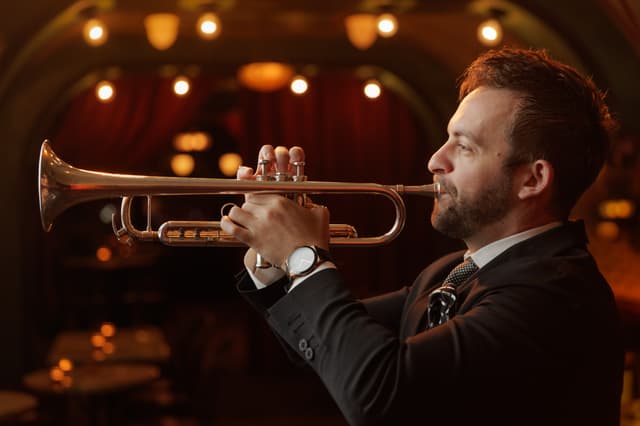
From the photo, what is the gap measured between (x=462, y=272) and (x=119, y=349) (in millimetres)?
4786

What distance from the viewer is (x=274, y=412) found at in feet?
23.6

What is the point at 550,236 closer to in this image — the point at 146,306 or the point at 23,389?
the point at 23,389

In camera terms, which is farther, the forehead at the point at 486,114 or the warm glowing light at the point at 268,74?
the warm glowing light at the point at 268,74

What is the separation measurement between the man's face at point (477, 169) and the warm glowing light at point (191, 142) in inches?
415

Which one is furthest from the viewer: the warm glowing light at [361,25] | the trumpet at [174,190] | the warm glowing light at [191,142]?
the warm glowing light at [191,142]

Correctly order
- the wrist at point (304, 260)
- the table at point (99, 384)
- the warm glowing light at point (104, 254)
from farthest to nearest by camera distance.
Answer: the warm glowing light at point (104, 254), the table at point (99, 384), the wrist at point (304, 260)

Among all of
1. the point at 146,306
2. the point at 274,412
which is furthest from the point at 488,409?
the point at 146,306

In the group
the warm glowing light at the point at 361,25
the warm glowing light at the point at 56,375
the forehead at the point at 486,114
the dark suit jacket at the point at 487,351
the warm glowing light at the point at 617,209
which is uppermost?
A: the warm glowing light at the point at 361,25

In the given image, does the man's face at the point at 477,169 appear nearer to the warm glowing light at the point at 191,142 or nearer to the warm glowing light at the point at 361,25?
the warm glowing light at the point at 361,25

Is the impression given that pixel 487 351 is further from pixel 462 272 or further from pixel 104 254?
pixel 104 254

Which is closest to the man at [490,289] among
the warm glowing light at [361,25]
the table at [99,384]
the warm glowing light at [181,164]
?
the table at [99,384]

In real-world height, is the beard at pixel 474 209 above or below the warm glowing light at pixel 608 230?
above

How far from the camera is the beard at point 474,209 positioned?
1842 millimetres

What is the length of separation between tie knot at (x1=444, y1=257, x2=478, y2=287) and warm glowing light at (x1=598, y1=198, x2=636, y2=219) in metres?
4.25
